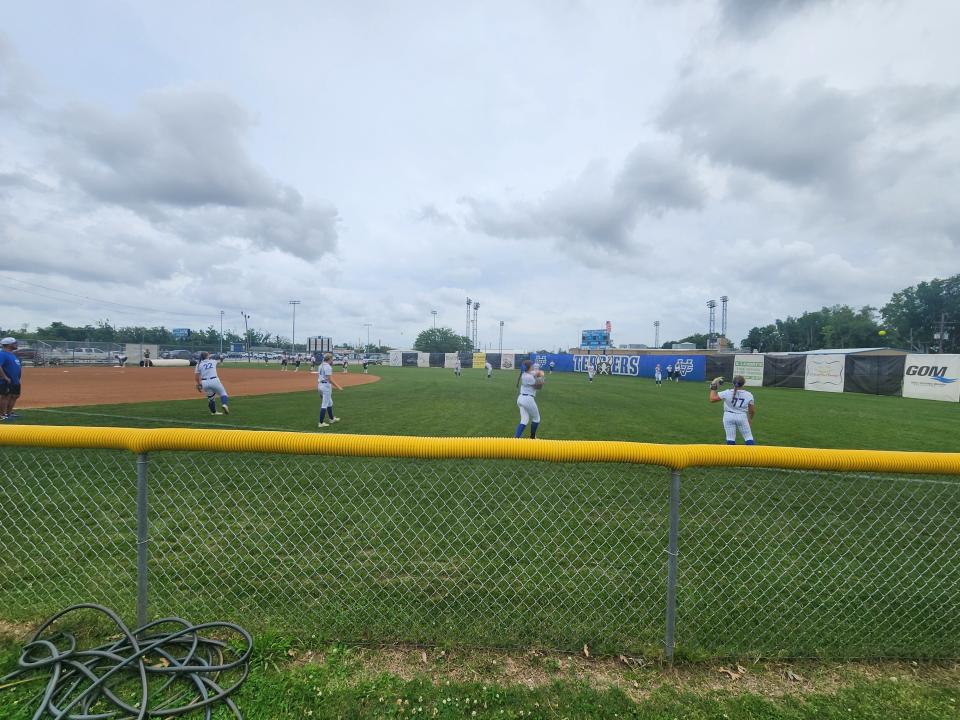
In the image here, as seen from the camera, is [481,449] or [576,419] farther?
[576,419]

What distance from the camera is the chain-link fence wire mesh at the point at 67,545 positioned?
2.96 m

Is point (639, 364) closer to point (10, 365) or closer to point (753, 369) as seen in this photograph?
point (753, 369)

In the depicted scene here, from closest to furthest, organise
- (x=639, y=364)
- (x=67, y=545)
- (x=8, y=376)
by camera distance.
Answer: (x=67, y=545)
(x=8, y=376)
(x=639, y=364)

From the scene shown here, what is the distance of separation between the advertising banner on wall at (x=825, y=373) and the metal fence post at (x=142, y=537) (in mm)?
32388

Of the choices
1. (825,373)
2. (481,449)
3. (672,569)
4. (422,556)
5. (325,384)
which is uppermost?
(481,449)

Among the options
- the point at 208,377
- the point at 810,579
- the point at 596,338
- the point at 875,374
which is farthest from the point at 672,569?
the point at 596,338

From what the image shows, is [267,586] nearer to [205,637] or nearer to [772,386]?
[205,637]

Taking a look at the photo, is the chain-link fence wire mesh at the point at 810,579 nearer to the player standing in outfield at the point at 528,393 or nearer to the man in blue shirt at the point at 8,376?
the player standing in outfield at the point at 528,393

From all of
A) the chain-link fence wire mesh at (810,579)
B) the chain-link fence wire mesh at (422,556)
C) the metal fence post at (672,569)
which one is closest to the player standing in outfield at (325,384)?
the chain-link fence wire mesh at (422,556)

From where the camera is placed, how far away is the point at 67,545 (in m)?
3.73

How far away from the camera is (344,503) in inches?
193

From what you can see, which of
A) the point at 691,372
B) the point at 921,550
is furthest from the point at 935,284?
the point at 921,550

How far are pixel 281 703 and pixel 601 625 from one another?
6.20ft

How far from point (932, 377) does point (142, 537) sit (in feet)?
102
